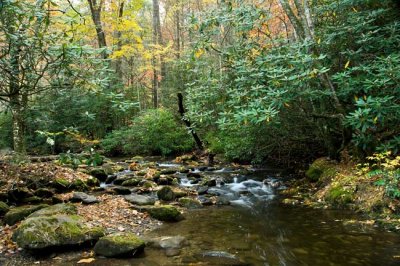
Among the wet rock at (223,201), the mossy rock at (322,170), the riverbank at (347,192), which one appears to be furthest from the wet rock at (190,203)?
the mossy rock at (322,170)

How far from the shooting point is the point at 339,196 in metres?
7.32

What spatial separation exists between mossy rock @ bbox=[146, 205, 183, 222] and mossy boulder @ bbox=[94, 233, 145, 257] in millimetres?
1750

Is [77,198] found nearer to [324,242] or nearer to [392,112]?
[324,242]

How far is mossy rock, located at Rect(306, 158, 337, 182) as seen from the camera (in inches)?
351

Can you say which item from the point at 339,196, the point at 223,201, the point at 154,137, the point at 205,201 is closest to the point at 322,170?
the point at 339,196

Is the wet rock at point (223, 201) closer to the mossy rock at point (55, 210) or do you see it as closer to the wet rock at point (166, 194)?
the wet rock at point (166, 194)

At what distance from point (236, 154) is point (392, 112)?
7.35 metres

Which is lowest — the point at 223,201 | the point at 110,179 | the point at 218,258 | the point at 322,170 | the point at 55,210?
the point at 223,201

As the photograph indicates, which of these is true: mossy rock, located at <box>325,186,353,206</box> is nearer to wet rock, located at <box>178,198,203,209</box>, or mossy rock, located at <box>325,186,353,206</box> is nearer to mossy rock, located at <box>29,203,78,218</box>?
wet rock, located at <box>178,198,203,209</box>

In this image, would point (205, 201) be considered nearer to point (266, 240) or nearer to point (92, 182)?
point (266, 240)

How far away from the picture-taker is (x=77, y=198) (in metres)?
7.34

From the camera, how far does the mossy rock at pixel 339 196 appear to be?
7110mm

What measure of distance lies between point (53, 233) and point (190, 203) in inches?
143

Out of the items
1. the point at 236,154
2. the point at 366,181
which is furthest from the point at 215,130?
the point at 366,181
